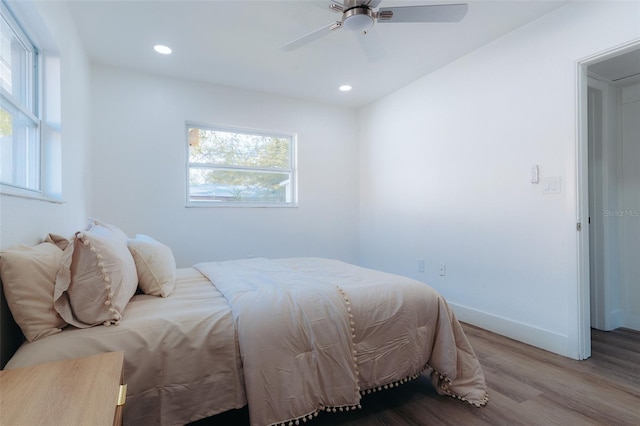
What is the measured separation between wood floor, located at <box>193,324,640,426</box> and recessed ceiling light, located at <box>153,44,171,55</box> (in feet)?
9.63

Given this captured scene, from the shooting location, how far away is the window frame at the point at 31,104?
1.59m

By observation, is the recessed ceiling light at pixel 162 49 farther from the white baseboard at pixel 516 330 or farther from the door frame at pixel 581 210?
the white baseboard at pixel 516 330

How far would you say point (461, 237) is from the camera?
123 inches

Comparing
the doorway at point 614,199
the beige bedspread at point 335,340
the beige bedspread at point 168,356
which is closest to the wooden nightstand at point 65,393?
the beige bedspread at point 168,356

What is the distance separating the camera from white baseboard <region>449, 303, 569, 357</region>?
2.35m

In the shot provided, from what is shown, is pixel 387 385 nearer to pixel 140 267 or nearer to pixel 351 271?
pixel 351 271

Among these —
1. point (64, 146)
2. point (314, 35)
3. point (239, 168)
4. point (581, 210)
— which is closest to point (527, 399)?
point (581, 210)

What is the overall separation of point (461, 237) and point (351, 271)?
1514mm

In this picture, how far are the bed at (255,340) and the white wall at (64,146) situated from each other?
0.18 metres

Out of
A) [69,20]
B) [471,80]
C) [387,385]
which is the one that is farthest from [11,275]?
[471,80]

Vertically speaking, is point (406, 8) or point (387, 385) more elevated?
point (406, 8)

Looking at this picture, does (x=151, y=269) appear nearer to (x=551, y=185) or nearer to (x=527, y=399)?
(x=527, y=399)

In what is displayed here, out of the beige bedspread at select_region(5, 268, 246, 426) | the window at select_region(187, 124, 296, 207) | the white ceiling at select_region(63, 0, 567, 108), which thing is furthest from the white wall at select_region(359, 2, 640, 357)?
the beige bedspread at select_region(5, 268, 246, 426)

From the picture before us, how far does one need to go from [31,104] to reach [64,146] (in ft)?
1.11
